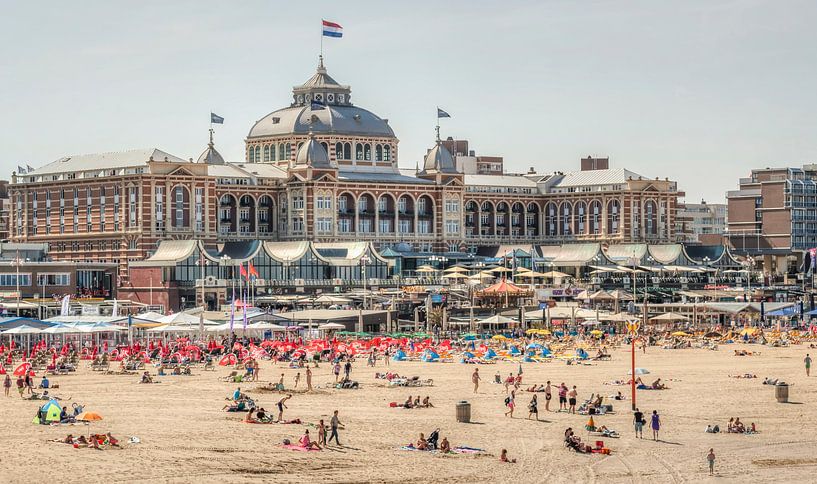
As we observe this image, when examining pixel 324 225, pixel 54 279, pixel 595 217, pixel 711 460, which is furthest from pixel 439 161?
pixel 711 460

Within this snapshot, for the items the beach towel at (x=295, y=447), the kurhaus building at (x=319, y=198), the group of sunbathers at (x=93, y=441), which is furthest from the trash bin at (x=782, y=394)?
the kurhaus building at (x=319, y=198)

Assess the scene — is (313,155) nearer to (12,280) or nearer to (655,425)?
(12,280)

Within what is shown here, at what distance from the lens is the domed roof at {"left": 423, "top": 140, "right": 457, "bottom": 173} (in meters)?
175

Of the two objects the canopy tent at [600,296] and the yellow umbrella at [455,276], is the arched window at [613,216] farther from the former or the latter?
the canopy tent at [600,296]

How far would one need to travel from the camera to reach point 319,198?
541ft

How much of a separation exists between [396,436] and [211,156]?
114m

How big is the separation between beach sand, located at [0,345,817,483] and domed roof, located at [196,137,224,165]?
86786 millimetres

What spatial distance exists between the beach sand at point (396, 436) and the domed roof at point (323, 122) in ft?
297

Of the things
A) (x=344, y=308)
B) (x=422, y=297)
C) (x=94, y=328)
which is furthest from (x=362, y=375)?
(x=422, y=297)

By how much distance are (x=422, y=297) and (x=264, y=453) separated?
281ft

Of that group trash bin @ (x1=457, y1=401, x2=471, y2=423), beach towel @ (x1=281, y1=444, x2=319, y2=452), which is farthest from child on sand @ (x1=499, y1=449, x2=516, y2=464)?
trash bin @ (x1=457, y1=401, x2=471, y2=423)

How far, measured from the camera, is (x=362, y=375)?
8562cm

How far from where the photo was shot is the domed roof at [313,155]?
541 ft

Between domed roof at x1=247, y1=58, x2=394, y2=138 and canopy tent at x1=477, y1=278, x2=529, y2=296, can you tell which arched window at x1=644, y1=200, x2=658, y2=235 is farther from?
canopy tent at x1=477, y1=278, x2=529, y2=296
